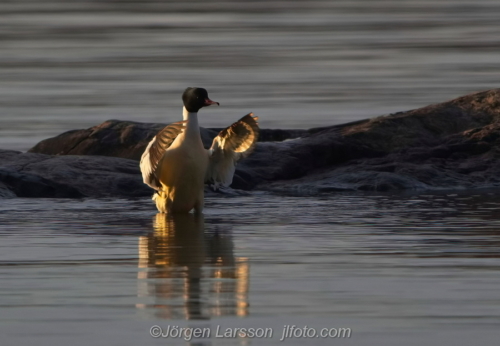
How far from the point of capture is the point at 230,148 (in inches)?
456

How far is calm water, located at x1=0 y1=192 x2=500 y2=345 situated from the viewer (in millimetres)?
6215

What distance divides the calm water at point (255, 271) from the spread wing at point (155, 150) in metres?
0.31

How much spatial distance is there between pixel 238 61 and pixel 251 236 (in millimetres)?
14418

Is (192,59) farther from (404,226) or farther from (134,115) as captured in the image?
(404,226)

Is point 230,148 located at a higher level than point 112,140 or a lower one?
higher

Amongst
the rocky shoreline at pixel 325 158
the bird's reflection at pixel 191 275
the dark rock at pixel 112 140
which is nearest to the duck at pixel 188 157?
the rocky shoreline at pixel 325 158

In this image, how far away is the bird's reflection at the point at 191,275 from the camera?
6625 mm

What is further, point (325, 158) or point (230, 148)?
point (325, 158)

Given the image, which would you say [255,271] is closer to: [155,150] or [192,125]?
[155,150]

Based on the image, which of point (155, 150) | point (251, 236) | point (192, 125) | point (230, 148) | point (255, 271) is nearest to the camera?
point (255, 271)

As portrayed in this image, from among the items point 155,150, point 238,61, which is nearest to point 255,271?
point 155,150

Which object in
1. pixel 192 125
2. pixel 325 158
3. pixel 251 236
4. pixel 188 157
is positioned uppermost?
pixel 192 125

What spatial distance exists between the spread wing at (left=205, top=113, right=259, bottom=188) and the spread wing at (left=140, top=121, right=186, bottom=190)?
1.37 feet

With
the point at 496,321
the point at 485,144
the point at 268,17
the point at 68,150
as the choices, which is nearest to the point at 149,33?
the point at 268,17
